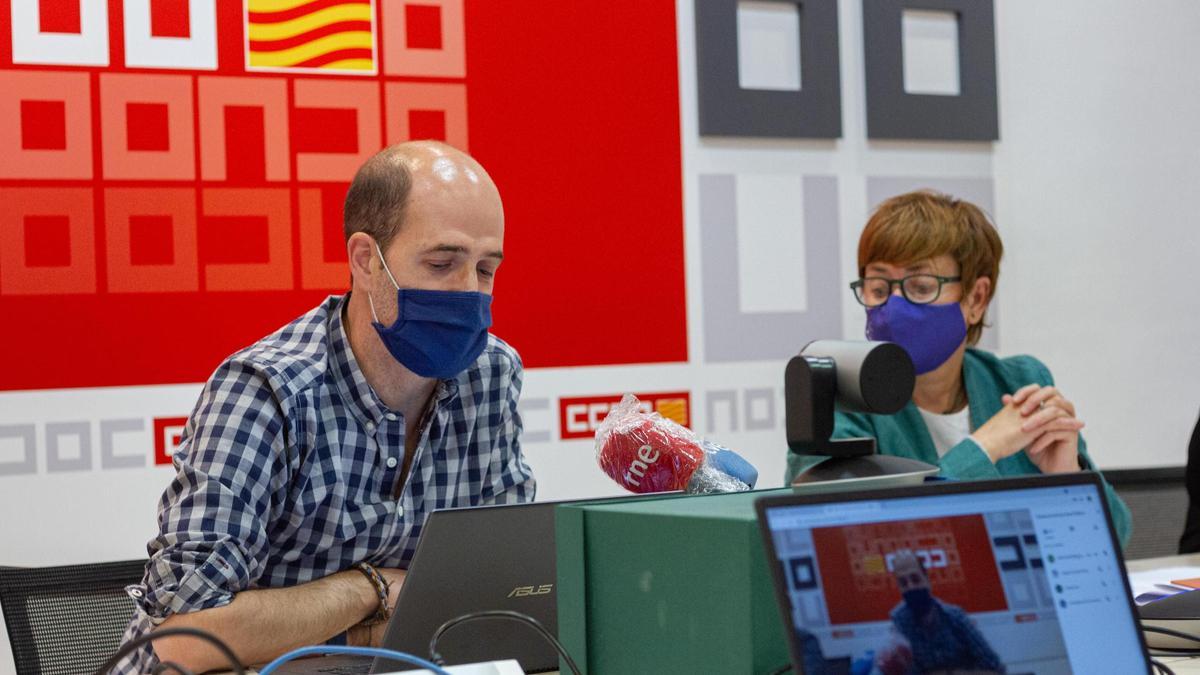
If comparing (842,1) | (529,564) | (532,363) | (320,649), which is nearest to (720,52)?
(842,1)

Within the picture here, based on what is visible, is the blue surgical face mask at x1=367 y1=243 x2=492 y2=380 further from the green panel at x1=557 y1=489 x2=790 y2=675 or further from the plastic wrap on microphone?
the green panel at x1=557 y1=489 x2=790 y2=675

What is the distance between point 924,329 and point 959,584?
1.50 metres

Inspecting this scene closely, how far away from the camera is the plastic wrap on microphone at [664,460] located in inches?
54.9

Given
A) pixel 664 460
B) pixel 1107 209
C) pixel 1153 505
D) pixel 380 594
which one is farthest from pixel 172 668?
pixel 1107 209

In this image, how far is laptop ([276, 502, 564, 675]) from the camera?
1.30m

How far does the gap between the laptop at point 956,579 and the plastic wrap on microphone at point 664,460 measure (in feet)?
1.43

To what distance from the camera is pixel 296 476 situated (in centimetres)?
186

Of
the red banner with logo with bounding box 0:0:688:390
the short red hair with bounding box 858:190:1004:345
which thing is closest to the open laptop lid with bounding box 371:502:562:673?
the short red hair with bounding box 858:190:1004:345

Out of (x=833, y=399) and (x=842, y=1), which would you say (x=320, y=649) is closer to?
(x=833, y=399)

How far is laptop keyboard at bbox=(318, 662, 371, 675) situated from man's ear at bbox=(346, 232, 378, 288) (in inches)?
31.2

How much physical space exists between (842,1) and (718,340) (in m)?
1.05

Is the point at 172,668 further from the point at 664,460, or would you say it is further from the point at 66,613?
the point at 66,613

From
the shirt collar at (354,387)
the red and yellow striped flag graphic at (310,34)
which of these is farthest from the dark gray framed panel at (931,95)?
the shirt collar at (354,387)

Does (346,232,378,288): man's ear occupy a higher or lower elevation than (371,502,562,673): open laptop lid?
higher
